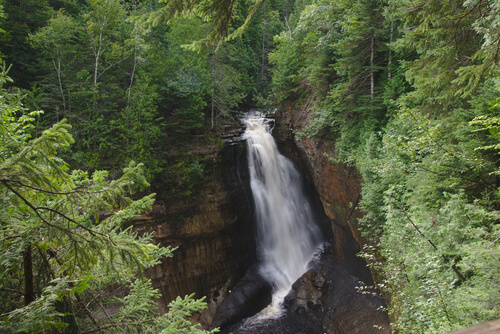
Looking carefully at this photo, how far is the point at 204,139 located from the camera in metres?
15.7

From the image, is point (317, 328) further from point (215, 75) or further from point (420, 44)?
point (215, 75)

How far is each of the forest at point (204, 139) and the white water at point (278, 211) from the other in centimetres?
309

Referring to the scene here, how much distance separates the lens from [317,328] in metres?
11.6

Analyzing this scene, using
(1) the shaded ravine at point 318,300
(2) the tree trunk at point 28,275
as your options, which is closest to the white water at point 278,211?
(1) the shaded ravine at point 318,300

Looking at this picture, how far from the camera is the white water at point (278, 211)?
16.1 metres

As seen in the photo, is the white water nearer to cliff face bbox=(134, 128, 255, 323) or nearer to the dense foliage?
cliff face bbox=(134, 128, 255, 323)

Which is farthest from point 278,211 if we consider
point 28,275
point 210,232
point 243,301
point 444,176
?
point 28,275

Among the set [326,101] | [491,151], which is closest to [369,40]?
[326,101]

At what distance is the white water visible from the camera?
16062 millimetres

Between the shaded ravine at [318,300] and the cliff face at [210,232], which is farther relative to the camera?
the cliff face at [210,232]

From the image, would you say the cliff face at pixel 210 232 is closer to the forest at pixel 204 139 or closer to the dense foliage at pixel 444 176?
the forest at pixel 204 139

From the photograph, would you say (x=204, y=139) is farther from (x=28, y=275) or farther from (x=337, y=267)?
(x=28, y=275)

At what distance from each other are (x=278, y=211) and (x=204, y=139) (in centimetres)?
671

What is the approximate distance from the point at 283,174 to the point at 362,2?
10.1 m
